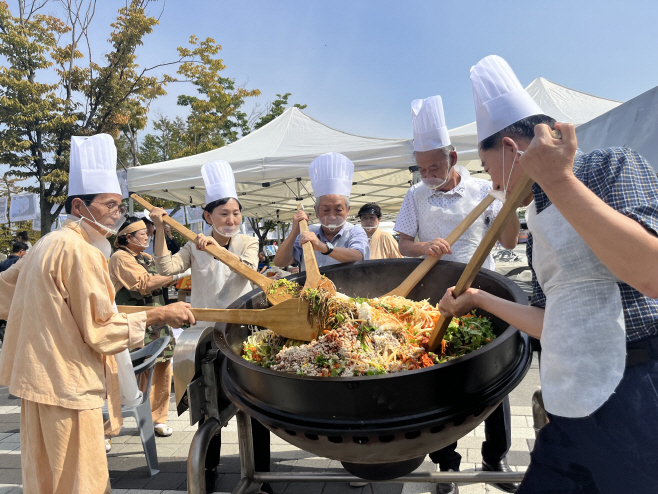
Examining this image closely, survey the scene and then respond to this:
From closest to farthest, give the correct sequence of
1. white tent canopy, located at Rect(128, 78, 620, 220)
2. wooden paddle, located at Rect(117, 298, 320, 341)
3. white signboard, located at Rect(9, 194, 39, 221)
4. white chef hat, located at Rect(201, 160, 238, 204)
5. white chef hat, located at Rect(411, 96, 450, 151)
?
wooden paddle, located at Rect(117, 298, 320, 341) → white chef hat, located at Rect(411, 96, 450, 151) → white chef hat, located at Rect(201, 160, 238, 204) → white tent canopy, located at Rect(128, 78, 620, 220) → white signboard, located at Rect(9, 194, 39, 221)

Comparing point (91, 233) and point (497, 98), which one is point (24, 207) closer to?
point (91, 233)

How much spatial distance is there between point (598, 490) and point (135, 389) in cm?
241

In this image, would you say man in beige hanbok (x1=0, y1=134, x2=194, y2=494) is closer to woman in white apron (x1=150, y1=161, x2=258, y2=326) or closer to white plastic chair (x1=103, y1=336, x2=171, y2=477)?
white plastic chair (x1=103, y1=336, x2=171, y2=477)

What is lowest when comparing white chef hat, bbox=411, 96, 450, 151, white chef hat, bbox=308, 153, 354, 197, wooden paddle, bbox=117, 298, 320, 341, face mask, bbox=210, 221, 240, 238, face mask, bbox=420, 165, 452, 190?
wooden paddle, bbox=117, 298, 320, 341

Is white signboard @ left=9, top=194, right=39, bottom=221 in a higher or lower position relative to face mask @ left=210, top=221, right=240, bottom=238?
higher

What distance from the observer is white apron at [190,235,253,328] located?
3475mm

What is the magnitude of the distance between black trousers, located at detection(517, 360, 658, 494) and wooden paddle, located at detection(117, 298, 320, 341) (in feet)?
3.58

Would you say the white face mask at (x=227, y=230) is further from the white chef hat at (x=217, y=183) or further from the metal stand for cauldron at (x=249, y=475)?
the metal stand for cauldron at (x=249, y=475)

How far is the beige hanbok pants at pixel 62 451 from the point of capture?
2.17m

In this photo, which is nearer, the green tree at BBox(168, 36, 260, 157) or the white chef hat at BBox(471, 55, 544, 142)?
the white chef hat at BBox(471, 55, 544, 142)

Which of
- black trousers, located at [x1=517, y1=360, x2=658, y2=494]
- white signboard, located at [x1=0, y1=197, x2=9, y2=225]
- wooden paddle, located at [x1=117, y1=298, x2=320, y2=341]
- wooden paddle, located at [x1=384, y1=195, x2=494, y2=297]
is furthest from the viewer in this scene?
white signboard, located at [x1=0, y1=197, x2=9, y2=225]

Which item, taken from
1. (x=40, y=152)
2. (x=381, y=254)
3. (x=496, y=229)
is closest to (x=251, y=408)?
(x=496, y=229)

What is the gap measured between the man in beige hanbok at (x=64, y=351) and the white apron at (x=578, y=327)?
1.60 meters

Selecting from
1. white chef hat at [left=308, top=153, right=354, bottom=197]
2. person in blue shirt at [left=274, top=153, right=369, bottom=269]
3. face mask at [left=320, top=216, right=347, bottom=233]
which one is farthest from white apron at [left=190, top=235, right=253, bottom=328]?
white chef hat at [left=308, top=153, right=354, bottom=197]
